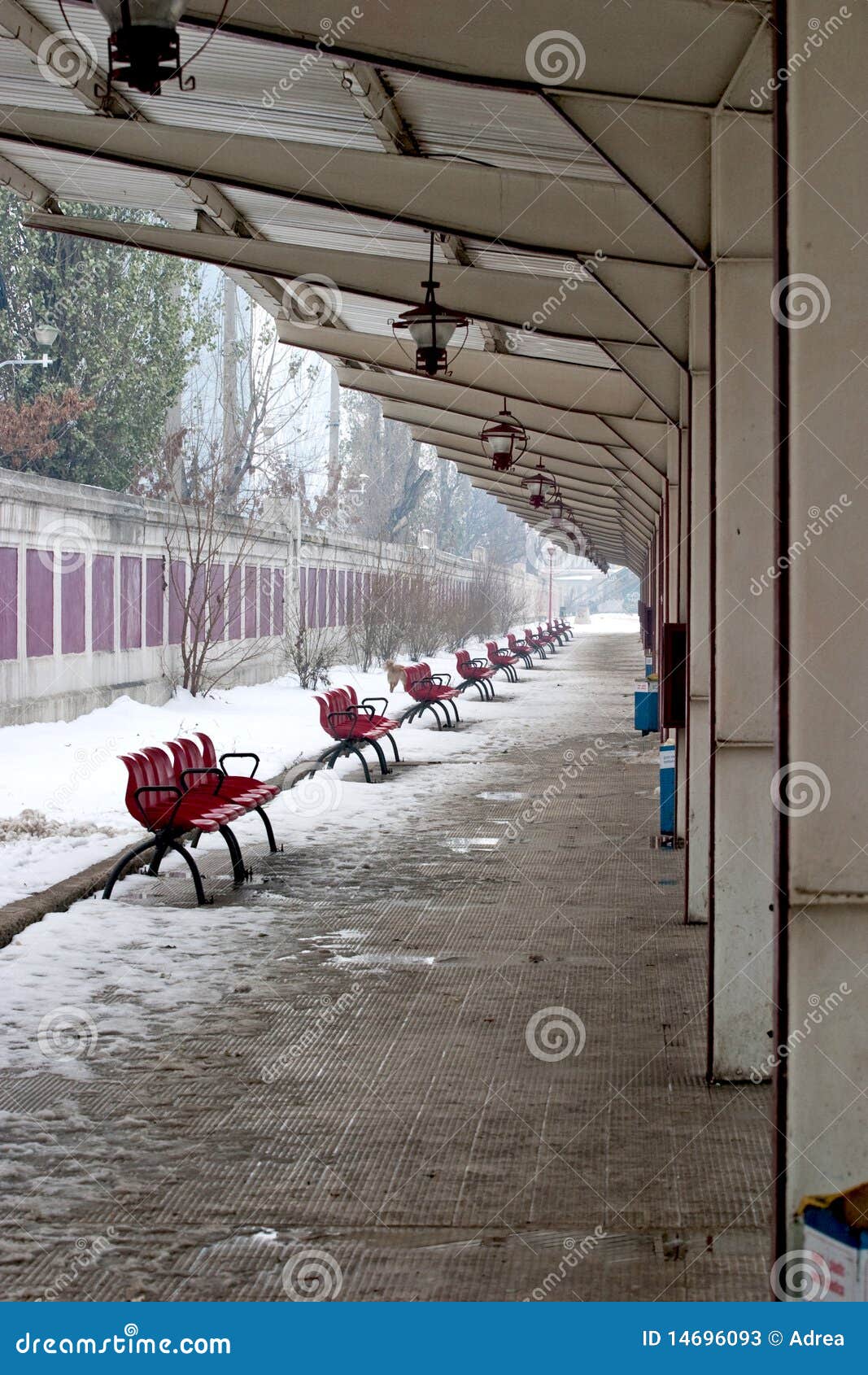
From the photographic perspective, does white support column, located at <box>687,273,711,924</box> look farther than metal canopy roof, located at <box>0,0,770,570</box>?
Yes

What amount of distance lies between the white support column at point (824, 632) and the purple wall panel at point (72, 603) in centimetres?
1390

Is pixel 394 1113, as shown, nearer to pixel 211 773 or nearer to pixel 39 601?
pixel 211 773

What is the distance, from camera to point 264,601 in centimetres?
2509

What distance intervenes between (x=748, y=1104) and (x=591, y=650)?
133 ft

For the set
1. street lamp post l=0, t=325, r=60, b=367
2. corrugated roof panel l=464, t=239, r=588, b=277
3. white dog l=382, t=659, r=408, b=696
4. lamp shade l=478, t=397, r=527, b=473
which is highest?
street lamp post l=0, t=325, r=60, b=367

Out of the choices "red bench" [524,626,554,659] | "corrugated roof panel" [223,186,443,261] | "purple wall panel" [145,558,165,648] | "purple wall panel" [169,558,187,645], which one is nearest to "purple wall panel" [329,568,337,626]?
"red bench" [524,626,554,659]

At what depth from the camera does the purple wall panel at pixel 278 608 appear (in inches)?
1011

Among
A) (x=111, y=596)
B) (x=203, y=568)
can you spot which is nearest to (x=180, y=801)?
(x=111, y=596)

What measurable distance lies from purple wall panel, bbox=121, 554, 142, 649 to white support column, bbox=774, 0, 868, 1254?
15.7 meters

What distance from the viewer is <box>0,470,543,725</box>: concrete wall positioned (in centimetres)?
1514

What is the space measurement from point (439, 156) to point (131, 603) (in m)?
12.5

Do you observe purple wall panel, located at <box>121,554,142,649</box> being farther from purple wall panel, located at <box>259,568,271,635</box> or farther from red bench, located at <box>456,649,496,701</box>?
red bench, located at <box>456,649,496,701</box>

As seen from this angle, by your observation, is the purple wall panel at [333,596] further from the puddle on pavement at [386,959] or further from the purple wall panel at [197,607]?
the puddle on pavement at [386,959]

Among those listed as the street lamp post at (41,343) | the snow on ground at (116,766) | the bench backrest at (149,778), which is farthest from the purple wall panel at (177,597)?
the bench backrest at (149,778)
